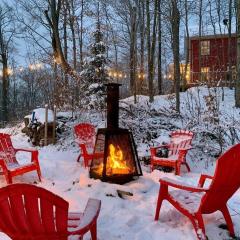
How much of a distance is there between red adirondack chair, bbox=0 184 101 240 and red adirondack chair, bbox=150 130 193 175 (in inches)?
137

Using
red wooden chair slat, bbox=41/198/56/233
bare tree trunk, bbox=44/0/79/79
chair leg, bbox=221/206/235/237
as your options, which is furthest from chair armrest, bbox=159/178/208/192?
bare tree trunk, bbox=44/0/79/79

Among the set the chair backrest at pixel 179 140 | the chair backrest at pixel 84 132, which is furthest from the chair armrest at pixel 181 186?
the chair backrest at pixel 84 132

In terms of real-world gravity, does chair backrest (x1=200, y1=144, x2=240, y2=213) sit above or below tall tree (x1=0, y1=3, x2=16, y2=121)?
below

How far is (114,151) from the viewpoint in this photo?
17.9 feet

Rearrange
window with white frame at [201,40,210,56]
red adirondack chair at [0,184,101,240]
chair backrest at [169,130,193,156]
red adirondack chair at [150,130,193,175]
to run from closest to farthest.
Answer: red adirondack chair at [0,184,101,240]
red adirondack chair at [150,130,193,175]
chair backrest at [169,130,193,156]
window with white frame at [201,40,210,56]

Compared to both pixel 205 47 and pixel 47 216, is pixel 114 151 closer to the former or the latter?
pixel 47 216

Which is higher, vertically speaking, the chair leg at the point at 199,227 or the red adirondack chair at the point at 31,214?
the red adirondack chair at the point at 31,214

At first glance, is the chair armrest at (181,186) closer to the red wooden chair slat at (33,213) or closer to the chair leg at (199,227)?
the chair leg at (199,227)

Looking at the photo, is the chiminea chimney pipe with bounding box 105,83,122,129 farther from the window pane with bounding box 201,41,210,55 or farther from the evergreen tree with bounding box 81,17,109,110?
the window pane with bounding box 201,41,210,55

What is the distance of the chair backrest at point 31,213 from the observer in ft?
8.57

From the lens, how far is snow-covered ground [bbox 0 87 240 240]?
3754 millimetres

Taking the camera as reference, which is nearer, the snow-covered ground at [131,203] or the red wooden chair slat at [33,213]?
the red wooden chair slat at [33,213]

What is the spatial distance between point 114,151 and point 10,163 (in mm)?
1835

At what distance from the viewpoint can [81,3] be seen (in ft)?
72.8
